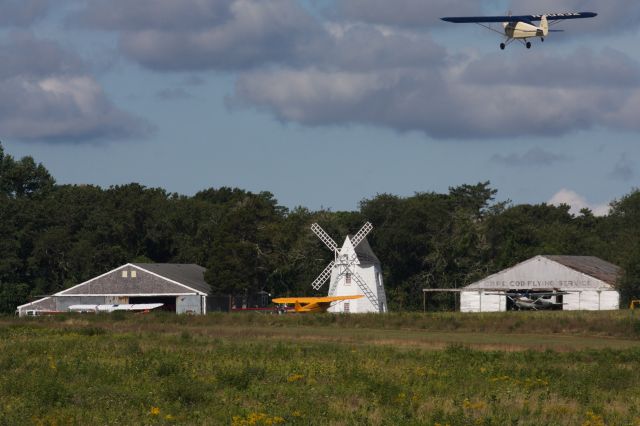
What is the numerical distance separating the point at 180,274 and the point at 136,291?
15.6ft

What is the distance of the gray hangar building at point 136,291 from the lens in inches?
3770

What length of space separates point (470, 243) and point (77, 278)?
4009cm

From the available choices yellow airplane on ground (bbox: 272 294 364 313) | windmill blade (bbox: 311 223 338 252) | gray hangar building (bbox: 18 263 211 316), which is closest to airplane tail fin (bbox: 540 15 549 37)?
yellow airplane on ground (bbox: 272 294 364 313)

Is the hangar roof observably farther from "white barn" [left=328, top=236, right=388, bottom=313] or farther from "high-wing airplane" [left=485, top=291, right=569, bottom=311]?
"white barn" [left=328, top=236, right=388, bottom=313]

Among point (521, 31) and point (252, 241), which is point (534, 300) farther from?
point (521, 31)

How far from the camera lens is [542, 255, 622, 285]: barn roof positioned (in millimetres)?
91562

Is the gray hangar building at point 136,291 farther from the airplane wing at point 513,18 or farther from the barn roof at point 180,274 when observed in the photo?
the airplane wing at point 513,18

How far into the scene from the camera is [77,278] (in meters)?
115

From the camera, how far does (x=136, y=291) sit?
9688cm

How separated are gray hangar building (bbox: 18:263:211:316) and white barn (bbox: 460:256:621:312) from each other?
2333cm

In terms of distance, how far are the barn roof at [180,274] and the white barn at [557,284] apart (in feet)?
75.4

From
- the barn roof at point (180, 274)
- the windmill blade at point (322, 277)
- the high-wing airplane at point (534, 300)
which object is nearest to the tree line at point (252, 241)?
the barn roof at point (180, 274)

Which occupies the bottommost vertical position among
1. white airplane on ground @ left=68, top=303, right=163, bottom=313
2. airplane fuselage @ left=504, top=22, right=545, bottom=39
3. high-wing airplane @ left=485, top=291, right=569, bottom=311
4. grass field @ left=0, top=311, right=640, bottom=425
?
grass field @ left=0, top=311, right=640, bottom=425

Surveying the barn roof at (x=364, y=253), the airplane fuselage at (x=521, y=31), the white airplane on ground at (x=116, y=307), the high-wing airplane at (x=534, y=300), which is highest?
the airplane fuselage at (x=521, y=31)
